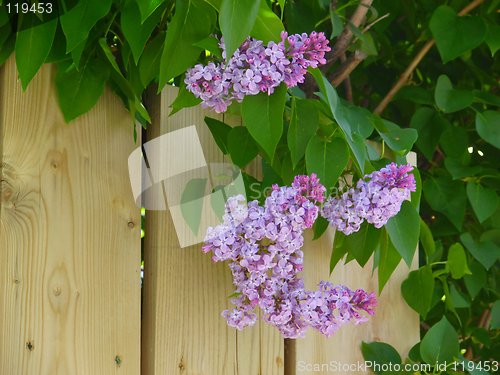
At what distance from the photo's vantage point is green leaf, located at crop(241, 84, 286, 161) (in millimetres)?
1099

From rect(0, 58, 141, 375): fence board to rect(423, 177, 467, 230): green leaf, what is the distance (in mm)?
773

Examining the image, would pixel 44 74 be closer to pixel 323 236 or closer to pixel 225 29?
pixel 225 29

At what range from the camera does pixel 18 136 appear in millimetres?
1167

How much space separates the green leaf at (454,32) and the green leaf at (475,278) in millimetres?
456

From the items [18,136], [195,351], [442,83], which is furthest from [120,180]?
[442,83]

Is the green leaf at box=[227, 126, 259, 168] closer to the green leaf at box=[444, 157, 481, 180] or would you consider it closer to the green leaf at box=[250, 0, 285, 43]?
the green leaf at box=[250, 0, 285, 43]

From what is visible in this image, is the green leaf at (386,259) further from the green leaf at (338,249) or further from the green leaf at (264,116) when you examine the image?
the green leaf at (264,116)

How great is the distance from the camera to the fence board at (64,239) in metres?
1.14

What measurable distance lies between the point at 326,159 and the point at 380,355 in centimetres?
51

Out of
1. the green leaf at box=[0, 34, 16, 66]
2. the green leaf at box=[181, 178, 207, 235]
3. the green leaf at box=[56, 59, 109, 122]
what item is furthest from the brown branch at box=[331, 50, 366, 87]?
the green leaf at box=[0, 34, 16, 66]

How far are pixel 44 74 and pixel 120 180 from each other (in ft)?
0.61

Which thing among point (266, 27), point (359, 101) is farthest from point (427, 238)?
point (359, 101)

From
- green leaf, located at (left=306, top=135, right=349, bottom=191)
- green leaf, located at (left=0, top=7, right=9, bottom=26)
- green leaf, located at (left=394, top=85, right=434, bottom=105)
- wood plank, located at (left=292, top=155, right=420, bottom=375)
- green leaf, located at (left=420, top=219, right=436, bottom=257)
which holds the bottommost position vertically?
wood plank, located at (left=292, top=155, right=420, bottom=375)

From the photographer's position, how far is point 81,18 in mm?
1096
